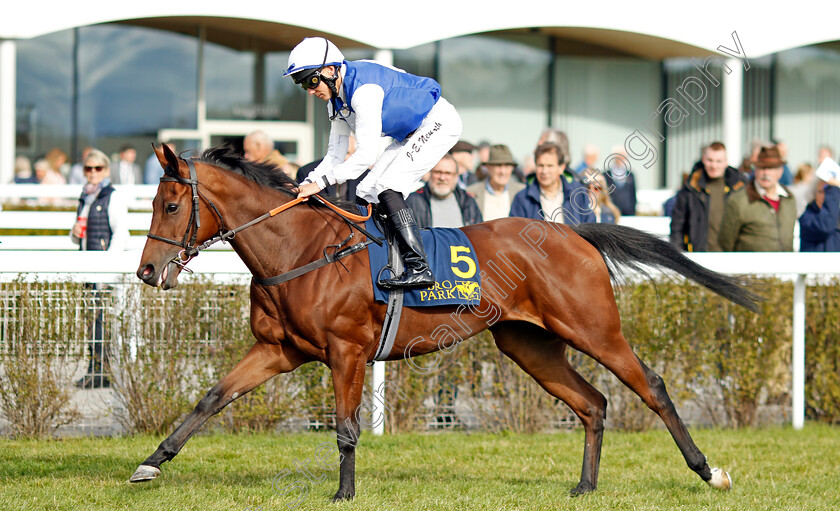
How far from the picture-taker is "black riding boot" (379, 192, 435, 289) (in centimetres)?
430

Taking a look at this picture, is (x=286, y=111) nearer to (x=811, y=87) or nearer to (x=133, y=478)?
(x=811, y=87)

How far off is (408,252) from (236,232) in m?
0.75

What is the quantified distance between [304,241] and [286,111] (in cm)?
1056

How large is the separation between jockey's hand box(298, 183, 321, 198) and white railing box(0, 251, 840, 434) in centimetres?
151

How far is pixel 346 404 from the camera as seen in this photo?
168 inches

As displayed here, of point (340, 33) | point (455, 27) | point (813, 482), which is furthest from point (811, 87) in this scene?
point (813, 482)

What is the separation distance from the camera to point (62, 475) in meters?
4.61

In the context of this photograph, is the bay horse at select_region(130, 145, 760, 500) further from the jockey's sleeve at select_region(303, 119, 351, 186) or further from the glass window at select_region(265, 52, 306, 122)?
the glass window at select_region(265, 52, 306, 122)

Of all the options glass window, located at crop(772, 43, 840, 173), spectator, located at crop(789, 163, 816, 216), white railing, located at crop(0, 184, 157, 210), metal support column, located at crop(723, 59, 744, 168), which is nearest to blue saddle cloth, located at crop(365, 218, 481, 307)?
white railing, located at crop(0, 184, 157, 210)

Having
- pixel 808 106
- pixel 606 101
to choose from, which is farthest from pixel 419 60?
pixel 808 106

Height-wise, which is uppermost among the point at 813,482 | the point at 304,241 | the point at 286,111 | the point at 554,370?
the point at 286,111

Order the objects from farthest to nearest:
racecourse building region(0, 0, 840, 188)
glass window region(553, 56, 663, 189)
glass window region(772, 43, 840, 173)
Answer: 1. glass window region(772, 43, 840, 173)
2. glass window region(553, 56, 663, 189)
3. racecourse building region(0, 0, 840, 188)

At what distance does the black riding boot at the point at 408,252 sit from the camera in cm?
430

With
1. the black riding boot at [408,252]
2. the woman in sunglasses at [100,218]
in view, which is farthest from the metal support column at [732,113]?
the black riding boot at [408,252]
